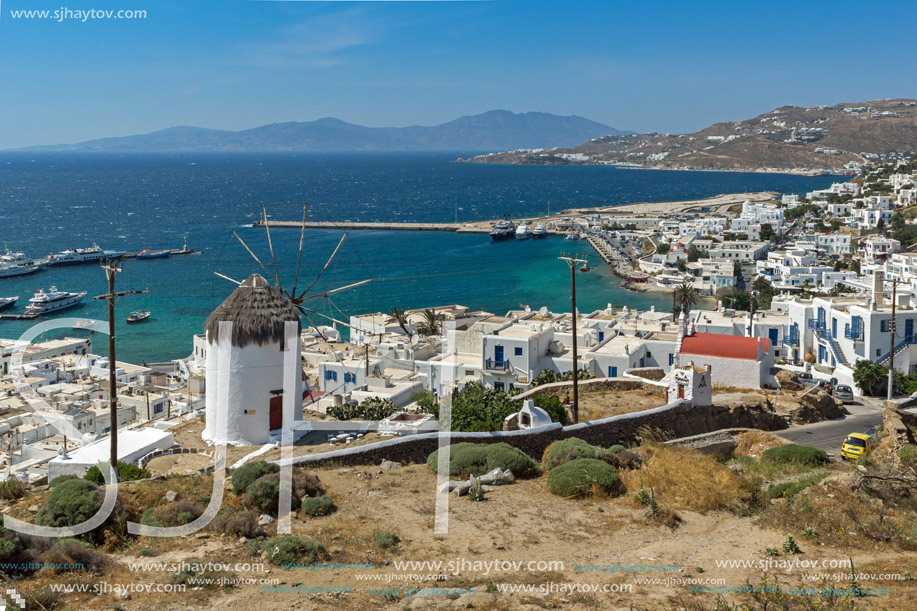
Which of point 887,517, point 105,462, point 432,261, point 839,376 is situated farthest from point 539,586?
point 432,261

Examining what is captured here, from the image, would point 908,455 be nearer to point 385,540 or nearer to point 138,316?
point 385,540

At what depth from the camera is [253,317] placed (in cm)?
1752

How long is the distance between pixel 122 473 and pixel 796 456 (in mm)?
14118

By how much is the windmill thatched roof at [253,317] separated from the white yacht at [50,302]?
62.5 meters

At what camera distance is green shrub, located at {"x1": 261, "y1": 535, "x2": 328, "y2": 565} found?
35.4ft

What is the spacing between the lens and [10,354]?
4741cm

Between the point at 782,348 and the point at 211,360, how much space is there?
32903 millimetres

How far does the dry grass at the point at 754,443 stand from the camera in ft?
66.6

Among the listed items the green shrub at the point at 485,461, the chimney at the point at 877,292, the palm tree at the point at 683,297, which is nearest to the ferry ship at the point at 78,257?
the palm tree at the point at 683,297

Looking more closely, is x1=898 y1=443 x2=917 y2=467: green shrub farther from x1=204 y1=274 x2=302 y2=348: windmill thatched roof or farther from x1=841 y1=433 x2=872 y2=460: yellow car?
x1=204 y1=274 x2=302 y2=348: windmill thatched roof

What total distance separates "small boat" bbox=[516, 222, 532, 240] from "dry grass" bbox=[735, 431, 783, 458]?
10354 cm

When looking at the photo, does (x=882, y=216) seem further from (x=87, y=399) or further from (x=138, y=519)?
(x=138, y=519)

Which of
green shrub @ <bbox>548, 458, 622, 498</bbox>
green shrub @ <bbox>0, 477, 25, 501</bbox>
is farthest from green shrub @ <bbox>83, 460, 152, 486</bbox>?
green shrub @ <bbox>548, 458, 622, 498</bbox>

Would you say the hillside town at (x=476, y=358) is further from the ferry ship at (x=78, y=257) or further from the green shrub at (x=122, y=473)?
the ferry ship at (x=78, y=257)
